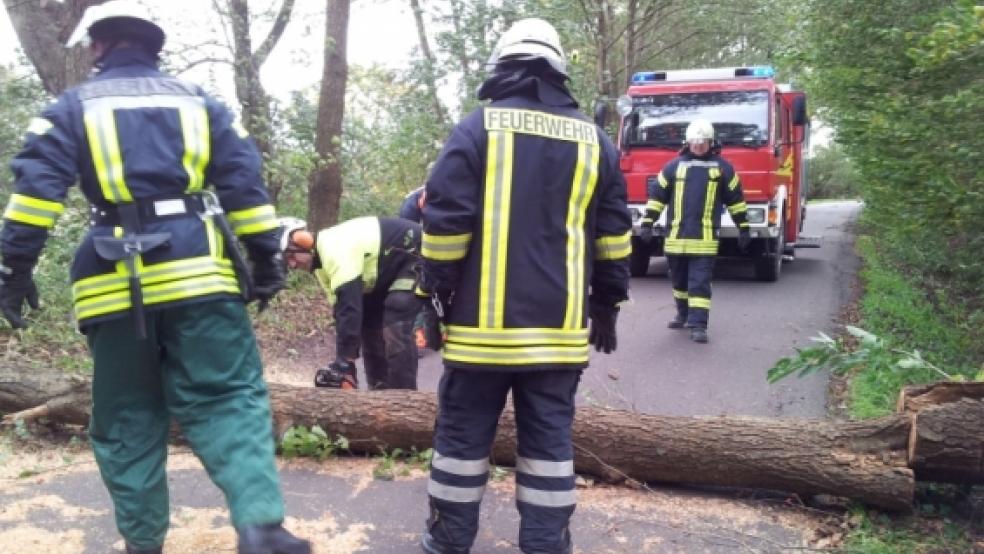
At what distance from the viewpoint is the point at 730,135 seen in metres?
11.0

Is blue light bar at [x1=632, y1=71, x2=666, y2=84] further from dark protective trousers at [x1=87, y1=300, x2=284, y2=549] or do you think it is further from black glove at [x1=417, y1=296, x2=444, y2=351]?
dark protective trousers at [x1=87, y1=300, x2=284, y2=549]

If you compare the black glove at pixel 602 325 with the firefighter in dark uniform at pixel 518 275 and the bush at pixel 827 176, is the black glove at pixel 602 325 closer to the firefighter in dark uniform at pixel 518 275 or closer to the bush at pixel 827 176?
the firefighter in dark uniform at pixel 518 275

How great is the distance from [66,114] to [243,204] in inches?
24.4

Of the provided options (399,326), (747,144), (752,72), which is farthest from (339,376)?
(752,72)

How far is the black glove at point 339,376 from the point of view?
5121mm

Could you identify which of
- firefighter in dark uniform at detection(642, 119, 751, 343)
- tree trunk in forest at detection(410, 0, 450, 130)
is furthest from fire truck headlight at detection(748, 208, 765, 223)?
tree trunk in forest at detection(410, 0, 450, 130)

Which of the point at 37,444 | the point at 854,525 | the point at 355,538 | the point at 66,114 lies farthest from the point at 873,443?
the point at 37,444

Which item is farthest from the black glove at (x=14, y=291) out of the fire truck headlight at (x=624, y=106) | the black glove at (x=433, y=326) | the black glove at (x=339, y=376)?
the fire truck headlight at (x=624, y=106)

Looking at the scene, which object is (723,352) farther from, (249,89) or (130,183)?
(249,89)

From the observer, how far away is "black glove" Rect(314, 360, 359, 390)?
5.12 m

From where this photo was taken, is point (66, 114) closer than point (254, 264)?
Yes

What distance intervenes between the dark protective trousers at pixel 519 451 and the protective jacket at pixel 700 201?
4761mm

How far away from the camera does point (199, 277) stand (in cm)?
293

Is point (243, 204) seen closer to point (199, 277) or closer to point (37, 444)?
point (199, 277)
